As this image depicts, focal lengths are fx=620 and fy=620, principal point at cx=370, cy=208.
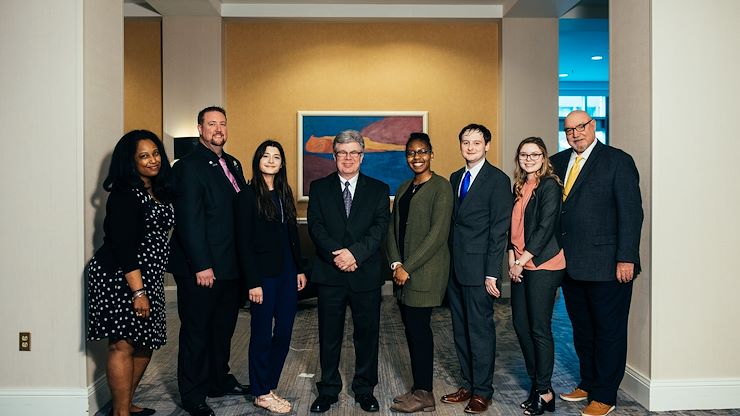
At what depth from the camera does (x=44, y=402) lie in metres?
3.31

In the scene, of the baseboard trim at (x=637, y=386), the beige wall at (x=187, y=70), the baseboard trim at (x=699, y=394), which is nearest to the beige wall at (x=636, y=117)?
the baseboard trim at (x=637, y=386)

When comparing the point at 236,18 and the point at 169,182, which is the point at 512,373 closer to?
the point at 169,182

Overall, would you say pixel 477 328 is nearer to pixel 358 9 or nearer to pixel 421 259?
pixel 421 259

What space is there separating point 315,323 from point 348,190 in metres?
2.79

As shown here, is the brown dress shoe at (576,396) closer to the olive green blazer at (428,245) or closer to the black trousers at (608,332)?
the black trousers at (608,332)

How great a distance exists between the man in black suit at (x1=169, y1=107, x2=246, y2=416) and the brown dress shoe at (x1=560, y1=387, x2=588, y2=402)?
2.02 meters

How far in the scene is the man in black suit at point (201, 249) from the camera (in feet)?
10.4

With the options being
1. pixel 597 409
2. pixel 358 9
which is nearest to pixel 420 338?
pixel 597 409

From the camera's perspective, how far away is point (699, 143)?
11.4ft

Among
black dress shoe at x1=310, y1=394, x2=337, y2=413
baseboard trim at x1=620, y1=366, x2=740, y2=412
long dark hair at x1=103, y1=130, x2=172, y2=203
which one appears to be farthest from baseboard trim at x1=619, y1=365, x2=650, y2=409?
long dark hair at x1=103, y1=130, x2=172, y2=203

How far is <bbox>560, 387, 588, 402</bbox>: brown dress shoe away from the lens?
3603 millimetres

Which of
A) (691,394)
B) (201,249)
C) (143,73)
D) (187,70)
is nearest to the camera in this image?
(201,249)

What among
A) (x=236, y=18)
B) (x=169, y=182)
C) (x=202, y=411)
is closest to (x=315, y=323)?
(x=202, y=411)

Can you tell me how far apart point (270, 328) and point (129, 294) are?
0.76 meters
